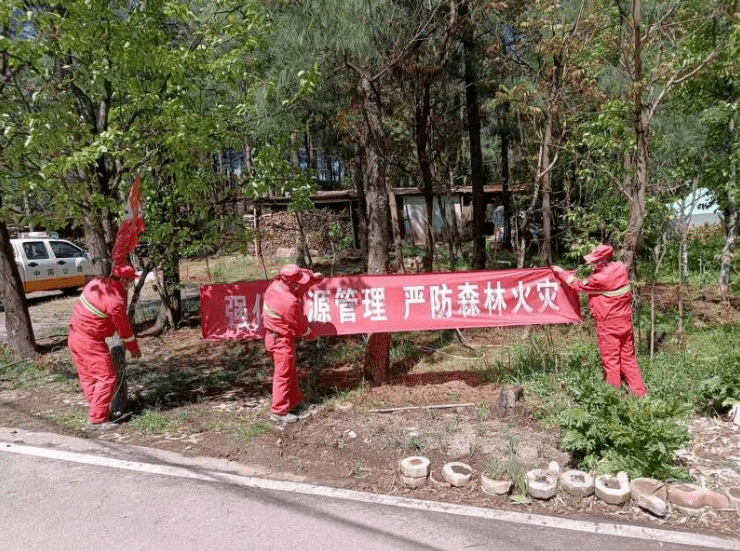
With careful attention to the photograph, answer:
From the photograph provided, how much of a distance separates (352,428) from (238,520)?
174 centimetres

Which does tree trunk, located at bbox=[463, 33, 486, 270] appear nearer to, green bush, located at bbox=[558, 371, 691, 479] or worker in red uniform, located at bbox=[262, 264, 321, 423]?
worker in red uniform, located at bbox=[262, 264, 321, 423]

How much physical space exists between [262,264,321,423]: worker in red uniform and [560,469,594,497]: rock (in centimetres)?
272

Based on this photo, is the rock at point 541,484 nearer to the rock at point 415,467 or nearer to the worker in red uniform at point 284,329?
the rock at point 415,467

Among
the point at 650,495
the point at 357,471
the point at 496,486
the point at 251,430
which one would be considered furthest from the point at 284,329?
the point at 650,495

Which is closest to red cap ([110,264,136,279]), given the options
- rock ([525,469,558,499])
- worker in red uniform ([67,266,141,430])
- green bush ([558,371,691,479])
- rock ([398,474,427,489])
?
worker in red uniform ([67,266,141,430])

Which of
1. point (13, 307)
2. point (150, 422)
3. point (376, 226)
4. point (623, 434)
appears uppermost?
point (376, 226)

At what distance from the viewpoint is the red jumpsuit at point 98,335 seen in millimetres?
5246

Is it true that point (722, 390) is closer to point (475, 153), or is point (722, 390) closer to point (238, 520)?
point (238, 520)

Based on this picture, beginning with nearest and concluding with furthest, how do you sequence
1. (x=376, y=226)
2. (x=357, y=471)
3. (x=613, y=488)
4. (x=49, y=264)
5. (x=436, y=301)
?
1. (x=613, y=488)
2. (x=357, y=471)
3. (x=436, y=301)
4. (x=376, y=226)
5. (x=49, y=264)

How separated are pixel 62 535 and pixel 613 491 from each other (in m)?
3.85

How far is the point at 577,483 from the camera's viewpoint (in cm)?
382

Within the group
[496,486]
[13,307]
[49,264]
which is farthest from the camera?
[49,264]

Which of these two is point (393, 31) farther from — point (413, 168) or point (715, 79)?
point (413, 168)

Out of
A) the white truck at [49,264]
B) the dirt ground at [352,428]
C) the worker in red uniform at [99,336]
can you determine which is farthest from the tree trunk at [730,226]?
the white truck at [49,264]
